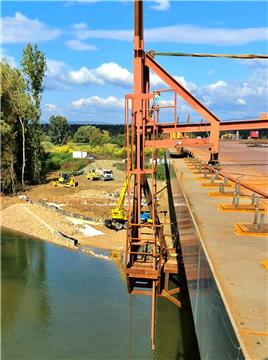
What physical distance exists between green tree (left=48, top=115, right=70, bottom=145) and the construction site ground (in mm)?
54862

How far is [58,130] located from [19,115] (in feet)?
188

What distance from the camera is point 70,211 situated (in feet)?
91.1

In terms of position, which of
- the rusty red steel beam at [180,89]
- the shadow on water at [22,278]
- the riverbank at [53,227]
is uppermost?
the rusty red steel beam at [180,89]

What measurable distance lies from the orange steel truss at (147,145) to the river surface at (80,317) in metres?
2.64

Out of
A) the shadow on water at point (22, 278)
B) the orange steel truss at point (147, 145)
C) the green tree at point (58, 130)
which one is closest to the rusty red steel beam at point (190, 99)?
the orange steel truss at point (147, 145)

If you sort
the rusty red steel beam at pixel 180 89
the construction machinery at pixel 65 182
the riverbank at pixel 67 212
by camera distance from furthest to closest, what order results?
the construction machinery at pixel 65 182, the riverbank at pixel 67 212, the rusty red steel beam at pixel 180 89

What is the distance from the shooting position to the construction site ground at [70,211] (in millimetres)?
22734

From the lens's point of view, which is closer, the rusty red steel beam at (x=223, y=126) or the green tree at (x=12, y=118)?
the rusty red steel beam at (x=223, y=126)

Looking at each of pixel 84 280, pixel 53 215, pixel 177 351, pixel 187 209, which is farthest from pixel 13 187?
pixel 187 209

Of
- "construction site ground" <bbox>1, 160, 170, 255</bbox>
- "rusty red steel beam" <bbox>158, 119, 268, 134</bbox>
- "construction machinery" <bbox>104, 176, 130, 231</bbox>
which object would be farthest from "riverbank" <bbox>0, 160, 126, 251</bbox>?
"rusty red steel beam" <bbox>158, 119, 268, 134</bbox>

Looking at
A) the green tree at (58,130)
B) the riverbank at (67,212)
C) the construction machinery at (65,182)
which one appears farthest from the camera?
the green tree at (58,130)

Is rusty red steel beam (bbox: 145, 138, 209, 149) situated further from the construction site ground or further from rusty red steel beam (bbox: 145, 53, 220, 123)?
the construction site ground

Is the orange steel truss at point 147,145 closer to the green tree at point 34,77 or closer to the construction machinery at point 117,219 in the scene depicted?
the construction machinery at point 117,219

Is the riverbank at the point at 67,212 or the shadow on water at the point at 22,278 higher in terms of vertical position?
the riverbank at the point at 67,212
